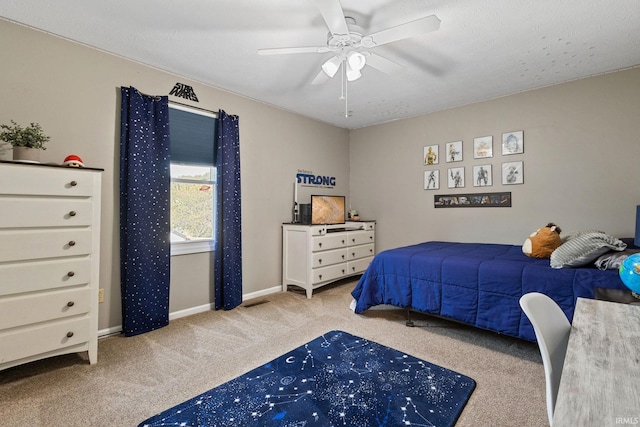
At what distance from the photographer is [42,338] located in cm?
201

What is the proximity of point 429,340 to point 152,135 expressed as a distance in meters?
3.22

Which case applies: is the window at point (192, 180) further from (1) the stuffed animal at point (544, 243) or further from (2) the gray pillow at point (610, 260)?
(2) the gray pillow at point (610, 260)

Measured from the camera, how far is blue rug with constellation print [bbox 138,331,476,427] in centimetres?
164

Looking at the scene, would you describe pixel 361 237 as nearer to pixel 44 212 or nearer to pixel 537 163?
pixel 537 163

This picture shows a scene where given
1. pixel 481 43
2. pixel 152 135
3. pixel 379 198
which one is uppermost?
pixel 481 43

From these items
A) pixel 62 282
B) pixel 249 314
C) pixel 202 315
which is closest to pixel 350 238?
pixel 249 314

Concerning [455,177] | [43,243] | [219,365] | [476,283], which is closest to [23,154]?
[43,243]

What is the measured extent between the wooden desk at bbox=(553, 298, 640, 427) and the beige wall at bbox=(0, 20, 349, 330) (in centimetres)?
321

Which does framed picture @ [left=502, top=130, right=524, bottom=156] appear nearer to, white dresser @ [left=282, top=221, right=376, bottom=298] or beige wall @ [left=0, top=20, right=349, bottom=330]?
white dresser @ [left=282, top=221, right=376, bottom=298]

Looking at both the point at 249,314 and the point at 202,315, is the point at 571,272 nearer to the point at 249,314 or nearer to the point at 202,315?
the point at 249,314

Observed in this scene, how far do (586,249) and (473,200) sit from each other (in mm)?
1971

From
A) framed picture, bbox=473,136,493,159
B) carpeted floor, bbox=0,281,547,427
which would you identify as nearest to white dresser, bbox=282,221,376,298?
carpeted floor, bbox=0,281,547,427

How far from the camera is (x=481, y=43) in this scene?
102 inches

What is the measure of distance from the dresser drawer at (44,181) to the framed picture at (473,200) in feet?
13.2
